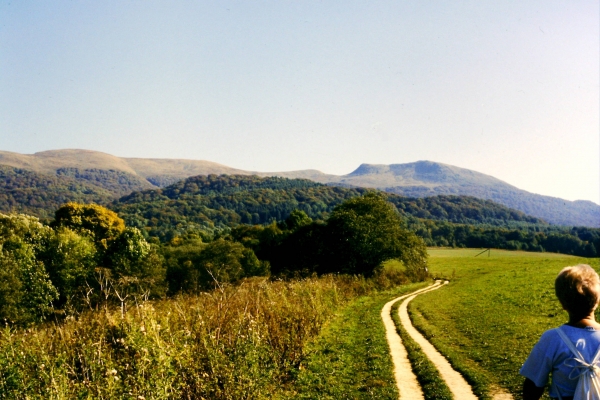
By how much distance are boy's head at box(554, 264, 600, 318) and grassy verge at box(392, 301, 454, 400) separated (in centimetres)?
830

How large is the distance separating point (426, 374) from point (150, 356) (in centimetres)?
929

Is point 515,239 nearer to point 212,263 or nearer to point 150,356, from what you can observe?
point 212,263

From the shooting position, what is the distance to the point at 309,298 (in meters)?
23.0

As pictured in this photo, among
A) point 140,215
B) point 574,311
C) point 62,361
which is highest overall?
point 574,311

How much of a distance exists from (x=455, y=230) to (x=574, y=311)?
493ft

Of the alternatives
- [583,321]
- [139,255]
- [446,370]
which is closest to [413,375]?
[446,370]

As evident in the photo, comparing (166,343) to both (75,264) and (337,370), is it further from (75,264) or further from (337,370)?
(75,264)

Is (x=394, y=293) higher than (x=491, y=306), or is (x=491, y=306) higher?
(x=491, y=306)

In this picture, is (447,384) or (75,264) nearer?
→ (447,384)

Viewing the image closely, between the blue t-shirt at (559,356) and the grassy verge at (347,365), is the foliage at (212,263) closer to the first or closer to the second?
the grassy verge at (347,365)

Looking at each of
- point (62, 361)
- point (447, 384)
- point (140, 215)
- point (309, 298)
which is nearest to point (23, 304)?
point (309, 298)

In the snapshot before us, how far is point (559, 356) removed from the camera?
15.1ft

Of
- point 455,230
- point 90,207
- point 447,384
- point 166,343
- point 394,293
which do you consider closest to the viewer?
point 166,343

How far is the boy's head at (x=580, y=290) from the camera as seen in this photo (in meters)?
4.58
